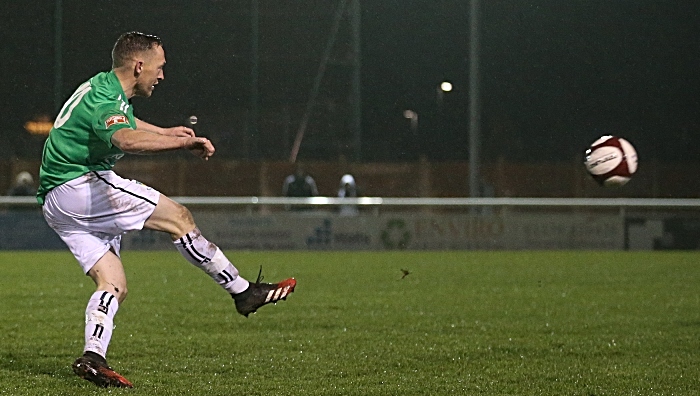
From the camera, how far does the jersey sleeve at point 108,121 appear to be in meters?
5.09

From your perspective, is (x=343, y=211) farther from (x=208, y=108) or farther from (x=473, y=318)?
(x=473, y=318)

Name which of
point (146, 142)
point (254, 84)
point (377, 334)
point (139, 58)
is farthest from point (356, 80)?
point (146, 142)

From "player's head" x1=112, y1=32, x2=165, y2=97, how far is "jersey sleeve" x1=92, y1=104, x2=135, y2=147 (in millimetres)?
357

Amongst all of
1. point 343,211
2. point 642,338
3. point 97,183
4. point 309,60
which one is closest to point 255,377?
point 97,183

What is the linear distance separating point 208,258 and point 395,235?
15106mm

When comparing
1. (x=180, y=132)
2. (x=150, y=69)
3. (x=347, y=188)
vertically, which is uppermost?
(x=150, y=69)

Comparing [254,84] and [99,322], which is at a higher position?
[254,84]

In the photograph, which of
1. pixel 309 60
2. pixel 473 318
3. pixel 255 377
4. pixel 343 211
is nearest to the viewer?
pixel 255 377

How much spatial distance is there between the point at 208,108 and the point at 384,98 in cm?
449

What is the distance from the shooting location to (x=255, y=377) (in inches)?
224

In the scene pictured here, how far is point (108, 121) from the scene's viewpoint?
5.10 meters

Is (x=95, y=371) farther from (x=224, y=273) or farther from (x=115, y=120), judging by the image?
(x=115, y=120)

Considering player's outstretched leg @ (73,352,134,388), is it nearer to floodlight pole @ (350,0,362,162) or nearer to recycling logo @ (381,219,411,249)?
recycling logo @ (381,219,411,249)

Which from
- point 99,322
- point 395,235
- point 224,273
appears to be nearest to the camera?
point 99,322
